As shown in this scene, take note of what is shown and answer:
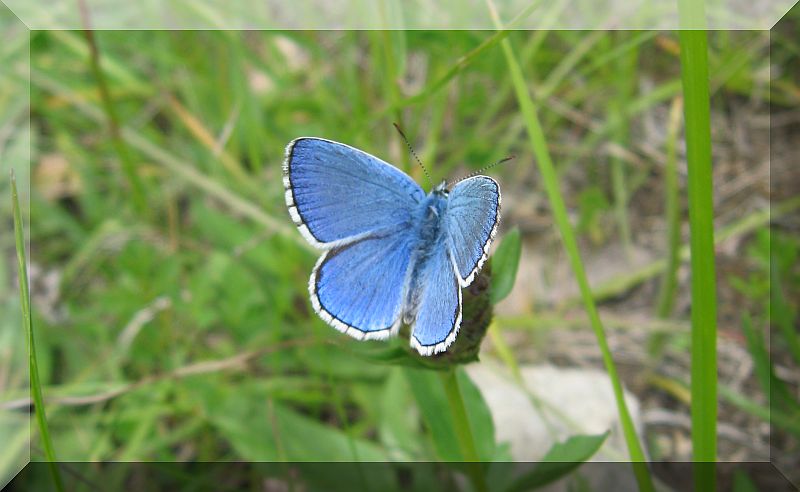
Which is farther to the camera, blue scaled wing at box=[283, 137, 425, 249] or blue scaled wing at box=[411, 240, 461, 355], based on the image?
blue scaled wing at box=[283, 137, 425, 249]

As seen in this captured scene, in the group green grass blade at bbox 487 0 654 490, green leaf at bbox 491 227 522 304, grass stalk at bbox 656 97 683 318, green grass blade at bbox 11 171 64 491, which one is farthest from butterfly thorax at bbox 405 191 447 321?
grass stalk at bbox 656 97 683 318

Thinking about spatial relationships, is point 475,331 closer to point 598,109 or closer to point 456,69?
point 456,69

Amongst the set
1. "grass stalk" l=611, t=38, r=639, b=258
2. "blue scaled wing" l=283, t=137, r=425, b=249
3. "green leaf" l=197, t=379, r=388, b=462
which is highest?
"grass stalk" l=611, t=38, r=639, b=258

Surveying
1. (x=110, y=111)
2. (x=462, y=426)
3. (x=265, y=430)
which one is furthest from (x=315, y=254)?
(x=462, y=426)

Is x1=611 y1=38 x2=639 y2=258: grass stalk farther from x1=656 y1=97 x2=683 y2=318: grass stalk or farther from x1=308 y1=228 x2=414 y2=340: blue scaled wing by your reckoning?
x1=308 y1=228 x2=414 y2=340: blue scaled wing

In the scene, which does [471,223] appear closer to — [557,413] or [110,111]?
[557,413]

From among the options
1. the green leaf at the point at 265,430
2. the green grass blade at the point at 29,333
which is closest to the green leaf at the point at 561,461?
the green leaf at the point at 265,430

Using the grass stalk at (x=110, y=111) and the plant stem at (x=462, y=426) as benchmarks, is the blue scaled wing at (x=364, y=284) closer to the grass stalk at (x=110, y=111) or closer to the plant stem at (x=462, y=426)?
the plant stem at (x=462, y=426)

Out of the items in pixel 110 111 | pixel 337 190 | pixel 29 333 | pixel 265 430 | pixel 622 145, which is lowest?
pixel 265 430
